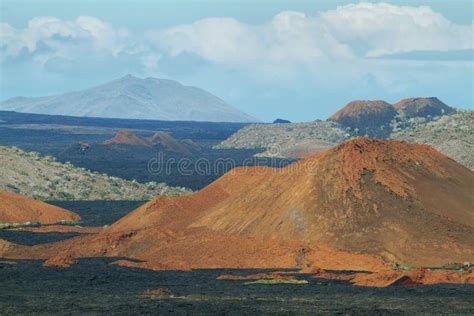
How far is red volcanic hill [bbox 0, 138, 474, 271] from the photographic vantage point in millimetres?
50500

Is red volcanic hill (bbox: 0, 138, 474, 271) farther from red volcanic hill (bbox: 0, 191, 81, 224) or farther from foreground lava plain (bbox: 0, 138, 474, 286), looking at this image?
red volcanic hill (bbox: 0, 191, 81, 224)

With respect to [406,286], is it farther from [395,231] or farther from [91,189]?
→ [91,189]

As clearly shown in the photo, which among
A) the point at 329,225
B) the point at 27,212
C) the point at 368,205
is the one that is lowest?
the point at 27,212

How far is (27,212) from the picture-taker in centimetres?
7481

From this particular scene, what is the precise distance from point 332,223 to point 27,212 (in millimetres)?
29200

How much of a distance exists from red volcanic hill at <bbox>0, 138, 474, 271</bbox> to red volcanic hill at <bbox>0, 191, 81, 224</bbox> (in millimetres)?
12888

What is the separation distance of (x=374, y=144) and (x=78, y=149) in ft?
406

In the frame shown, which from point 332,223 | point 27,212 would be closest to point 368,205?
point 332,223

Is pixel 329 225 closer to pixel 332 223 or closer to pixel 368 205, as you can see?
pixel 332 223

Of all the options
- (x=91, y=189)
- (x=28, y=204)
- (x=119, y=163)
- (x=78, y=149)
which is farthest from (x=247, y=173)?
(x=78, y=149)

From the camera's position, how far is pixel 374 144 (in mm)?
61062

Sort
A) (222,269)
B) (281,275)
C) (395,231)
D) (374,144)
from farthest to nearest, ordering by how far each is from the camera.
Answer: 1. (374,144)
2. (395,231)
3. (222,269)
4. (281,275)

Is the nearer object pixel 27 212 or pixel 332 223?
pixel 332 223

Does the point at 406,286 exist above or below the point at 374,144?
below
